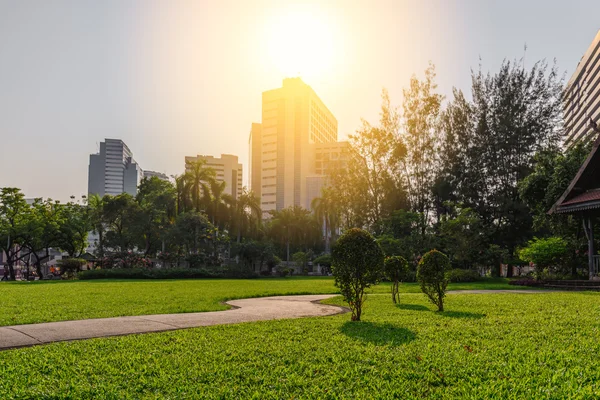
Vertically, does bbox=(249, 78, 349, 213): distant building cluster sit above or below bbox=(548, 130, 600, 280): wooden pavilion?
above

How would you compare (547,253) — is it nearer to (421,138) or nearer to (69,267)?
(421,138)

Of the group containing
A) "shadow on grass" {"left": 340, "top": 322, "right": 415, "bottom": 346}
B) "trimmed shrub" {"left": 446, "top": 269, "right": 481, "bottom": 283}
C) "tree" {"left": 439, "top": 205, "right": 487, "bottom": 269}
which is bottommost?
"trimmed shrub" {"left": 446, "top": 269, "right": 481, "bottom": 283}

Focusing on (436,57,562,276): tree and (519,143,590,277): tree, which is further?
(436,57,562,276): tree

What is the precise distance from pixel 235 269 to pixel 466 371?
35661 millimetres

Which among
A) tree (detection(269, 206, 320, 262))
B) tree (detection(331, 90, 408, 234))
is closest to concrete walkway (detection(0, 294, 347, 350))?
tree (detection(331, 90, 408, 234))

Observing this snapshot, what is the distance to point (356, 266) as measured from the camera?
329 inches

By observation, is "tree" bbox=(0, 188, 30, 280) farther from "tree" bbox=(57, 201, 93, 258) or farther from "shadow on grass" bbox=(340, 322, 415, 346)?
"shadow on grass" bbox=(340, 322, 415, 346)

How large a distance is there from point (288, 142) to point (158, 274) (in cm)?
11311

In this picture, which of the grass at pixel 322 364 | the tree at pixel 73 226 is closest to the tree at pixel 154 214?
the tree at pixel 73 226

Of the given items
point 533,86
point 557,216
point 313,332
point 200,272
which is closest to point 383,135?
point 533,86

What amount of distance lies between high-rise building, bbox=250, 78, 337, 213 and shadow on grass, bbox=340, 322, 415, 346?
438 feet

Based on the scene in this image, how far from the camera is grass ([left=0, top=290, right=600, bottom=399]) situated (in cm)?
409

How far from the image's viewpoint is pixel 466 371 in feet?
15.2

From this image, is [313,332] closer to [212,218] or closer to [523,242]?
[523,242]
